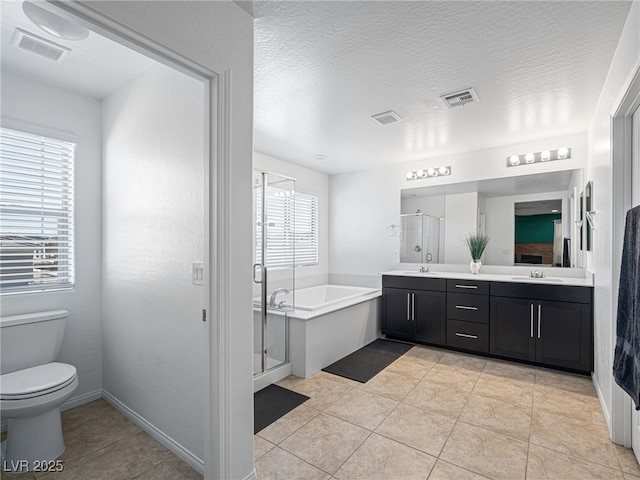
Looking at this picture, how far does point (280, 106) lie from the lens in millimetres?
2742

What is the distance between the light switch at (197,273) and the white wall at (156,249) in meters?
0.03

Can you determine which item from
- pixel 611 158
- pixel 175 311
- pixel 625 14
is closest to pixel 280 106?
pixel 175 311

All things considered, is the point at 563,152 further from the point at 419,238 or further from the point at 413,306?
the point at 413,306

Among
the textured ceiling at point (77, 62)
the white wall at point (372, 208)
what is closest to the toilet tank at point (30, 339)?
the textured ceiling at point (77, 62)

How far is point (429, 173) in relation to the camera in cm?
435

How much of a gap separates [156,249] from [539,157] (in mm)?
3980

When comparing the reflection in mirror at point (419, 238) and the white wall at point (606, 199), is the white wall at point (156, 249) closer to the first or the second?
the white wall at point (606, 199)

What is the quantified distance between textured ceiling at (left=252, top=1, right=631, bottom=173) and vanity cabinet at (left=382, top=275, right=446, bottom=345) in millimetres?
1749

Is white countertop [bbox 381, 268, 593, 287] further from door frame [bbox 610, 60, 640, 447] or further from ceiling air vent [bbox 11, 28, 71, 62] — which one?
ceiling air vent [bbox 11, 28, 71, 62]

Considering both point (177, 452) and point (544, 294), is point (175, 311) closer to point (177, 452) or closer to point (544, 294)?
point (177, 452)

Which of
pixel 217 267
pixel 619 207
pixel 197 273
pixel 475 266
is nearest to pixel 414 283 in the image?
pixel 475 266

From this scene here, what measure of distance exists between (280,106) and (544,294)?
3.10 metres

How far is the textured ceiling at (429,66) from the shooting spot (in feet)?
5.45

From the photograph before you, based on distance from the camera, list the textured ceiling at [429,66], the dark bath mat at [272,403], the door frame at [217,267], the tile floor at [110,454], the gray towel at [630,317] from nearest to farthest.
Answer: the gray towel at [630,317], the door frame at [217,267], the textured ceiling at [429,66], the tile floor at [110,454], the dark bath mat at [272,403]
